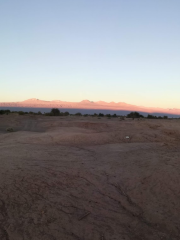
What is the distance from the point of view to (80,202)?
485 centimetres

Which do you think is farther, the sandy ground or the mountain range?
the mountain range

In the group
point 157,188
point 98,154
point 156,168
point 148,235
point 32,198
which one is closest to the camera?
point 148,235

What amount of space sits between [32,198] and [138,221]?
2.22 m

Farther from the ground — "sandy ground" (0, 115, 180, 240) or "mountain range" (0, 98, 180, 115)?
"mountain range" (0, 98, 180, 115)

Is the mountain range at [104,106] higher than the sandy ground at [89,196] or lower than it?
higher

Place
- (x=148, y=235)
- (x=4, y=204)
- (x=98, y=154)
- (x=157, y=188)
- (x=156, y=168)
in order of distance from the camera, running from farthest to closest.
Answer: (x=98, y=154)
(x=156, y=168)
(x=157, y=188)
(x=4, y=204)
(x=148, y=235)

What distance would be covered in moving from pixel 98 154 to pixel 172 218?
15.3 feet

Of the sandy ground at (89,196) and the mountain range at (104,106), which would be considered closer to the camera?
the sandy ground at (89,196)

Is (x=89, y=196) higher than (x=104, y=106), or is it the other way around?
(x=104, y=106)

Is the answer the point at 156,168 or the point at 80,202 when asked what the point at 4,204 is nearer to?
the point at 80,202

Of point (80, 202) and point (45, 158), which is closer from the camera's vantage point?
point (80, 202)

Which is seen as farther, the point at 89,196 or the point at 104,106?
the point at 104,106

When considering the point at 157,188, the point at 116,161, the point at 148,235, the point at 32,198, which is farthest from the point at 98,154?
the point at 148,235

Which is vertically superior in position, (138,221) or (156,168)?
(156,168)
